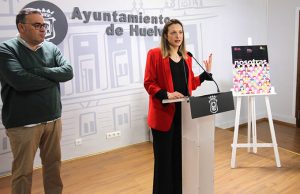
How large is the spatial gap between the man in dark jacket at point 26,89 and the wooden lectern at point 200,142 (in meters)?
0.97

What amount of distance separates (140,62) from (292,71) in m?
2.89

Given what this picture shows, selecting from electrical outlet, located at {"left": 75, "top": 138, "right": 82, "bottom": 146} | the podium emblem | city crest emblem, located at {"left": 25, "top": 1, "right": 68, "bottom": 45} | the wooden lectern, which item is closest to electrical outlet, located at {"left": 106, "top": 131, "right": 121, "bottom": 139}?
electrical outlet, located at {"left": 75, "top": 138, "right": 82, "bottom": 146}

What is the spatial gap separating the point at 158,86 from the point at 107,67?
5.90 ft

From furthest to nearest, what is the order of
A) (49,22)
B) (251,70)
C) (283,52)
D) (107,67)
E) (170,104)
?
1. (283,52)
2. (107,67)
3. (251,70)
4. (49,22)
5. (170,104)

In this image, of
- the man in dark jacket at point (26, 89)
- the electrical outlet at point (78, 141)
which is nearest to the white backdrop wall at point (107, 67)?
the electrical outlet at point (78, 141)

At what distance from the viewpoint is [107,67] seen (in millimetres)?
3811

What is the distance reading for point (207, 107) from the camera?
1845 millimetres

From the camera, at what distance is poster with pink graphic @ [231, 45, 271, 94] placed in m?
3.43

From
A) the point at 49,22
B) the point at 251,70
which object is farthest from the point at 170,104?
the point at 49,22

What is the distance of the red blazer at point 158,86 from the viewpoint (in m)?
2.10

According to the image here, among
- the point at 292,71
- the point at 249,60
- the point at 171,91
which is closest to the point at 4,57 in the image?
the point at 171,91

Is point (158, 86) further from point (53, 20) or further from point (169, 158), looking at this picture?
point (53, 20)

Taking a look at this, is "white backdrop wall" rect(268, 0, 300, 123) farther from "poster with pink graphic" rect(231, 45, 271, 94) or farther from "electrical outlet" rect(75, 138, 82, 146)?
"electrical outlet" rect(75, 138, 82, 146)

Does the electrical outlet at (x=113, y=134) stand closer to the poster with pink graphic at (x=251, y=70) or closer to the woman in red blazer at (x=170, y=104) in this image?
the poster with pink graphic at (x=251, y=70)
